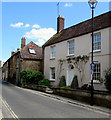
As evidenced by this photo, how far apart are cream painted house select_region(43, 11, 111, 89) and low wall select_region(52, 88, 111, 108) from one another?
2339 mm

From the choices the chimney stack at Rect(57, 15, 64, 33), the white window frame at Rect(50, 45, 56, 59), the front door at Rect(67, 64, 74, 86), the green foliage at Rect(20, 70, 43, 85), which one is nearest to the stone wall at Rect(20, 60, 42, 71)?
the green foliage at Rect(20, 70, 43, 85)

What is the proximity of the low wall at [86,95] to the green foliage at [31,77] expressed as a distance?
26.3 feet

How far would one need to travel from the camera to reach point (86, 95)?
40.9ft

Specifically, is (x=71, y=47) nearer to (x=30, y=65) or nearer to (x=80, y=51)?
(x=80, y=51)

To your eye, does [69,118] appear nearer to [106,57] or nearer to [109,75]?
[109,75]

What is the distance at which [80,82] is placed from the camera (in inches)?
673

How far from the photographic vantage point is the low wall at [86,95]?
10.6 m

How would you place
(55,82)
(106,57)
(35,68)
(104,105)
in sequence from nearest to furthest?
(104,105) → (106,57) → (55,82) → (35,68)

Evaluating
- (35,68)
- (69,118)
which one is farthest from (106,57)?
(35,68)

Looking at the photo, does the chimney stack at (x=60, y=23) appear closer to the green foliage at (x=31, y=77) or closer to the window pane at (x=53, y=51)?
the window pane at (x=53, y=51)

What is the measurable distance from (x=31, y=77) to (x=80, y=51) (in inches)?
398

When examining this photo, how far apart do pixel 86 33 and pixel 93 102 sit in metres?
7.76

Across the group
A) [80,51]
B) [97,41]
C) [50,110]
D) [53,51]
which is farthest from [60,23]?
[50,110]

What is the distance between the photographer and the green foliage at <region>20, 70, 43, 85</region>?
81.6ft
